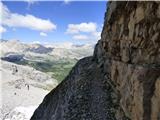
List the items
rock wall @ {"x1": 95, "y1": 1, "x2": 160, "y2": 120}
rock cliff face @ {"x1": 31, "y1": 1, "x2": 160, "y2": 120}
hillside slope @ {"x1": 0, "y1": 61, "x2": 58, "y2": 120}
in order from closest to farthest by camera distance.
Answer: rock wall @ {"x1": 95, "y1": 1, "x2": 160, "y2": 120}, rock cliff face @ {"x1": 31, "y1": 1, "x2": 160, "y2": 120}, hillside slope @ {"x1": 0, "y1": 61, "x2": 58, "y2": 120}

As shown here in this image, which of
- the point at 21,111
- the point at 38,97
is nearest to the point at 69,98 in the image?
the point at 21,111

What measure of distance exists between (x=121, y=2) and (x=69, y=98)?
13.9 m

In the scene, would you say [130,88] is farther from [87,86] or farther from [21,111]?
[21,111]

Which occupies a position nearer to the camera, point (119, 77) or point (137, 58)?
point (137, 58)

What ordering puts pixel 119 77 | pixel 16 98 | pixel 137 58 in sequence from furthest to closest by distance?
1. pixel 16 98
2. pixel 119 77
3. pixel 137 58

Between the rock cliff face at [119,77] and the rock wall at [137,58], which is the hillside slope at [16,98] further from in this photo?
the rock wall at [137,58]

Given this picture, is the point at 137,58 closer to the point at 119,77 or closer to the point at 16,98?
the point at 119,77

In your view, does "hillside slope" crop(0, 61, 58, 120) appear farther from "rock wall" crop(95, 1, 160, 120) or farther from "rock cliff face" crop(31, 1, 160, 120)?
"rock wall" crop(95, 1, 160, 120)

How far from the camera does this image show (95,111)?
35.0 metres

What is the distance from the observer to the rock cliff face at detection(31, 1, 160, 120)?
26.0 m

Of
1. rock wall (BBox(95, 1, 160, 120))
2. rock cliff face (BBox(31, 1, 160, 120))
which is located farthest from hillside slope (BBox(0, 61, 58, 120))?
rock wall (BBox(95, 1, 160, 120))

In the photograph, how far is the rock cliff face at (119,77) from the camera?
2605 centimetres

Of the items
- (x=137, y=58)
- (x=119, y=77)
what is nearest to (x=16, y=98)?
(x=119, y=77)

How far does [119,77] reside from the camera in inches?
1374
